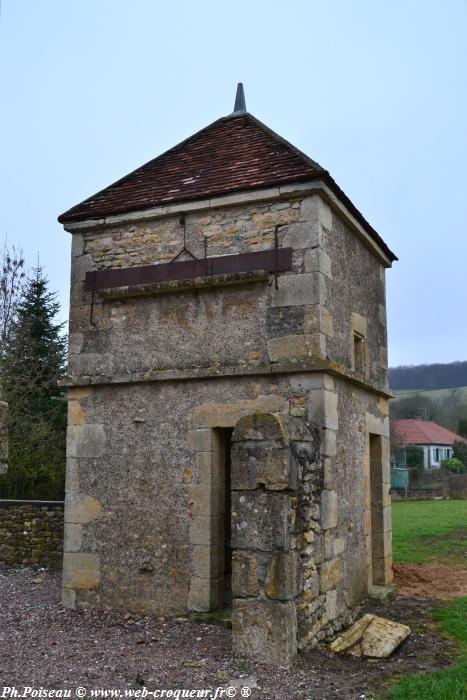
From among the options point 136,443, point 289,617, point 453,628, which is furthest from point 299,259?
point 453,628

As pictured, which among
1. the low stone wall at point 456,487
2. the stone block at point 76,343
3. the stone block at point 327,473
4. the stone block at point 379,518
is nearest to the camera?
the stone block at point 327,473

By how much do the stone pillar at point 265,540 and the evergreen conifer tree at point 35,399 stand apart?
10846 millimetres

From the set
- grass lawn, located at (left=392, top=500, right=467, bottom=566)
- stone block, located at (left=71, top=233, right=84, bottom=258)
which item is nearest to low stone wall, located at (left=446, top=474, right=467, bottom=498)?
grass lawn, located at (left=392, top=500, right=467, bottom=566)

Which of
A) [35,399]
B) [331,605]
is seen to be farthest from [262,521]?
[35,399]

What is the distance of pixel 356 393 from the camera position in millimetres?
8242

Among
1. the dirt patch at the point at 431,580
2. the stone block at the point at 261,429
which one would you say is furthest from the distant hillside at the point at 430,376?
the stone block at the point at 261,429

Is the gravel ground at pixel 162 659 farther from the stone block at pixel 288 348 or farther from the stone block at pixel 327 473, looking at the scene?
the stone block at pixel 288 348

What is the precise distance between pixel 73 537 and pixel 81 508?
1.17ft

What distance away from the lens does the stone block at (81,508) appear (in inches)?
307

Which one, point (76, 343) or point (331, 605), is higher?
point (76, 343)

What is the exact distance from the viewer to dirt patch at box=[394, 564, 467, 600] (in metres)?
8.81

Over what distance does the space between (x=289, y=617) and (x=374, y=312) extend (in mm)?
4930

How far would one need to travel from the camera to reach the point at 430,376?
64.6 meters

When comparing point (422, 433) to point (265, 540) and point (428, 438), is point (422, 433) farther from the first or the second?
point (265, 540)
